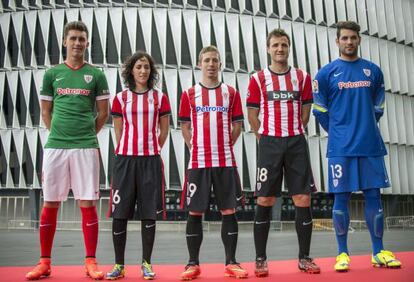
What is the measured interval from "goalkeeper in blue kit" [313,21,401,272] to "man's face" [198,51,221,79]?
124cm

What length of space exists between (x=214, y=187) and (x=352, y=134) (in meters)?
1.78

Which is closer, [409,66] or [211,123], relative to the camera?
[211,123]

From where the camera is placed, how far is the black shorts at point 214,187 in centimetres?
586

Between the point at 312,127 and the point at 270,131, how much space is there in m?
35.8

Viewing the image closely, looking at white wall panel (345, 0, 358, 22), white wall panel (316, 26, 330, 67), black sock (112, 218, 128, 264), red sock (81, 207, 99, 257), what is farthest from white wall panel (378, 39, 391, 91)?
red sock (81, 207, 99, 257)

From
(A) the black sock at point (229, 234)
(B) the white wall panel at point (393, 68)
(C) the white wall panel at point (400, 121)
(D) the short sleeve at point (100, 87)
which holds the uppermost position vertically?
(B) the white wall panel at point (393, 68)

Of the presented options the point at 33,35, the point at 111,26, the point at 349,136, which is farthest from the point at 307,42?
the point at 349,136

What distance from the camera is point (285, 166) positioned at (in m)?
5.99

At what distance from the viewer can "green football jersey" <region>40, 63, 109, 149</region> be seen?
5.93 meters

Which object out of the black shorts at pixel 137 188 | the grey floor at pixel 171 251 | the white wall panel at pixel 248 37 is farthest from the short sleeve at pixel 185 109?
the white wall panel at pixel 248 37

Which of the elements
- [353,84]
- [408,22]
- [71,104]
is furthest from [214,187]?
[408,22]

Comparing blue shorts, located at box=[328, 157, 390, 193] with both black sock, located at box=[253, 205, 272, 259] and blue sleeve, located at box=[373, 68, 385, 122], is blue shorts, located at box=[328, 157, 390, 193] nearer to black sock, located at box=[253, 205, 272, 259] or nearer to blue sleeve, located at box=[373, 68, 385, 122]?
blue sleeve, located at box=[373, 68, 385, 122]

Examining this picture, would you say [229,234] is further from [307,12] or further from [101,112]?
[307,12]

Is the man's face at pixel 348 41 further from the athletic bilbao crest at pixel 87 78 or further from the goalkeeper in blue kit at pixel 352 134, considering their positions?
the athletic bilbao crest at pixel 87 78
